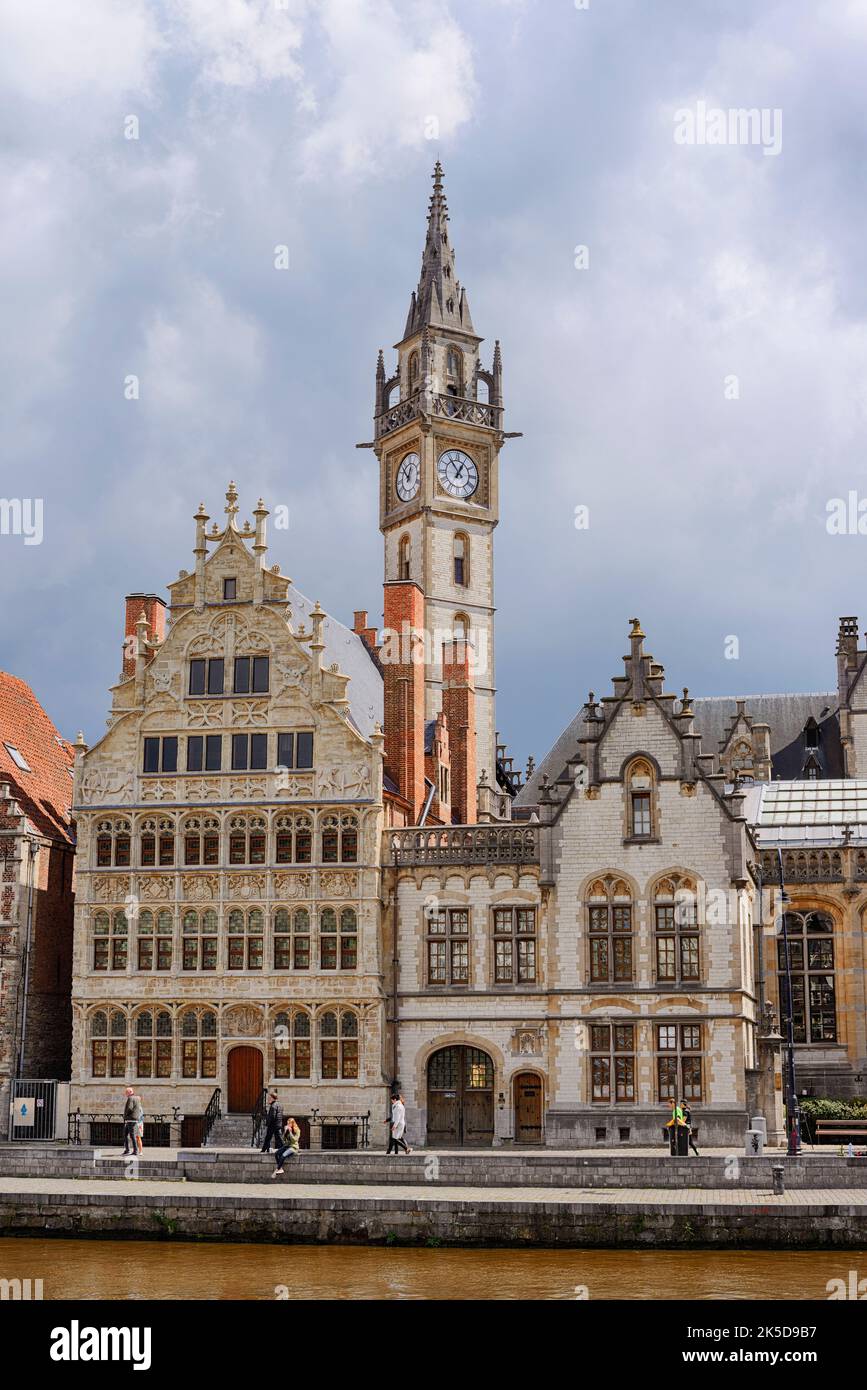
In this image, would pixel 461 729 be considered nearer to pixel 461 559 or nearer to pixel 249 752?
pixel 461 559

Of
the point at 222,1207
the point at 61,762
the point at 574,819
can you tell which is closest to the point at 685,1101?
the point at 574,819

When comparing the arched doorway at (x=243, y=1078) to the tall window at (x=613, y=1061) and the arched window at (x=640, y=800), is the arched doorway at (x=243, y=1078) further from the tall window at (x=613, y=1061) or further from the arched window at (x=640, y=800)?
the arched window at (x=640, y=800)

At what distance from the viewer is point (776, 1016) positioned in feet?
169

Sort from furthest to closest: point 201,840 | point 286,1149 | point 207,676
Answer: point 207,676
point 201,840
point 286,1149

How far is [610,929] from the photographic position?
4853cm

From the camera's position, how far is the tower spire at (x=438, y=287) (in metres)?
72.3

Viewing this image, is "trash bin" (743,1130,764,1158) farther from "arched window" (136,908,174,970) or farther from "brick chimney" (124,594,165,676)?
"brick chimney" (124,594,165,676)

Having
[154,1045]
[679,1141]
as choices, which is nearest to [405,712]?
[154,1045]

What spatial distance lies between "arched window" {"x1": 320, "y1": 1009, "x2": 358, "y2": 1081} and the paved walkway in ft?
39.1

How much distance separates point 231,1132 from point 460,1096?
652 centimetres

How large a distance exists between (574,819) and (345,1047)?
30.2 ft

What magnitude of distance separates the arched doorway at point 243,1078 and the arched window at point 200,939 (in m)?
2.68

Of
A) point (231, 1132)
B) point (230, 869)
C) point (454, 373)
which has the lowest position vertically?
point (231, 1132)

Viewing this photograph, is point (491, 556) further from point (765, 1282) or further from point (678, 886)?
point (765, 1282)
